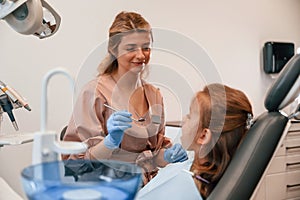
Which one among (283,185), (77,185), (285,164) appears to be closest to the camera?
(77,185)

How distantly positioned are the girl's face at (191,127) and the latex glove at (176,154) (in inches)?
2.8

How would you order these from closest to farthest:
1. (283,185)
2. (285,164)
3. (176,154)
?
1. (176,154)
2. (283,185)
3. (285,164)

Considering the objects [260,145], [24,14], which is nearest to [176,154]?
[260,145]

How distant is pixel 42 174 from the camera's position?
53 cm

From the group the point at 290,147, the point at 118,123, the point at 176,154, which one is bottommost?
the point at 290,147

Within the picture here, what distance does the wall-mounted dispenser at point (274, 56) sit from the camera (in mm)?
2660

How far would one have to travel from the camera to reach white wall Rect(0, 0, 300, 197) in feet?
6.02

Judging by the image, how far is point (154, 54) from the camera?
213 centimetres

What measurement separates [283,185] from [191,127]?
99 centimetres

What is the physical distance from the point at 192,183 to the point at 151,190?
158 millimetres

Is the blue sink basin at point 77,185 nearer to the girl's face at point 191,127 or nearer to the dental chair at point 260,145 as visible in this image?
the dental chair at point 260,145

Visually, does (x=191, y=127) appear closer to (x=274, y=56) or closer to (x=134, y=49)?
(x=134, y=49)

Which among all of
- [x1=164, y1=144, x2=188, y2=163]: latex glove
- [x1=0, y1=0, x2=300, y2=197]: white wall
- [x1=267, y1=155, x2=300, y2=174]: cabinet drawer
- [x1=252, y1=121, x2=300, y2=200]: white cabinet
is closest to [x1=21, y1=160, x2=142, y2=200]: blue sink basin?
[x1=164, y1=144, x2=188, y2=163]: latex glove

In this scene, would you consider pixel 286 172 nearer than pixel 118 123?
No
